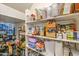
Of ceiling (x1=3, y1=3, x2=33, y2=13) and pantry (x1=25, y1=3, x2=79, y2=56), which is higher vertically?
ceiling (x1=3, y1=3, x2=33, y2=13)

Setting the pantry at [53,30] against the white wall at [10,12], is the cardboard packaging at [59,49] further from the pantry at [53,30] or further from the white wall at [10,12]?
the white wall at [10,12]

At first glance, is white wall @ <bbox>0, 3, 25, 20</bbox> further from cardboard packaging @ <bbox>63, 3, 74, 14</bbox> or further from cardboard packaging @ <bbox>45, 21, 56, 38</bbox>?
cardboard packaging @ <bbox>63, 3, 74, 14</bbox>

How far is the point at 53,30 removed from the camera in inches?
51.8

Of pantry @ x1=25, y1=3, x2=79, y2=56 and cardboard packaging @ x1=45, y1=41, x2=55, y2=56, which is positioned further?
cardboard packaging @ x1=45, y1=41, x2=55, y2=56

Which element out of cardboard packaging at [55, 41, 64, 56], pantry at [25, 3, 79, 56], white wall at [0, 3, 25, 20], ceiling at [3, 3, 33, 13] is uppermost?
ceiling at [3, 3, 33, 13]

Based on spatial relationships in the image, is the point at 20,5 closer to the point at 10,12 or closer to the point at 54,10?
the point at 10,12

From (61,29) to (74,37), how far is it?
0.57 ft

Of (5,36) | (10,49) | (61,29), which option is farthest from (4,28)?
(61,29)

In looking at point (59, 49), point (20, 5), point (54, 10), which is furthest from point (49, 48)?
point (20, 5)

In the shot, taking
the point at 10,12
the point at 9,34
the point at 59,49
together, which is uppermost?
the point at 10,12

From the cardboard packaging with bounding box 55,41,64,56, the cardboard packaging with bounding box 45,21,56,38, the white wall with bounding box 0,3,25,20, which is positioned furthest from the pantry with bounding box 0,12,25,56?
the cardboard packaging with bounding box 55,41,64,56

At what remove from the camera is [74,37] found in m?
1.14

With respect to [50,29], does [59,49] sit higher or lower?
lower

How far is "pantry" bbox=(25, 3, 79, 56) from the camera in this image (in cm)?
118
